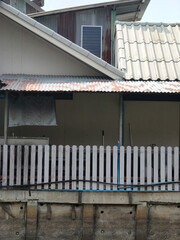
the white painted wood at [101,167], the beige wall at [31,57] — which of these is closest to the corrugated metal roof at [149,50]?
the beige wall at [31,57]

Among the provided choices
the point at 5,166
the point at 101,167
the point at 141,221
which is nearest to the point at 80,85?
the point at 101,167

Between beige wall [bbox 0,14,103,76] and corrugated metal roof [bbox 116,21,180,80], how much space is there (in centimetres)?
124

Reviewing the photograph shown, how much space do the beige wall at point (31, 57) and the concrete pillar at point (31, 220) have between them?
A: 413 centimetres

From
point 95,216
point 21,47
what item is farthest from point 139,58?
point 95,216

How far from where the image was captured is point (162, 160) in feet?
26.2

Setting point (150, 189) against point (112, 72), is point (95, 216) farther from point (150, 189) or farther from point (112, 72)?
point (112, 72)

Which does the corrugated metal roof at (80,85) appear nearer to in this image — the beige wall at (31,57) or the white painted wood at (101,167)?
the beige wall at (31,57)

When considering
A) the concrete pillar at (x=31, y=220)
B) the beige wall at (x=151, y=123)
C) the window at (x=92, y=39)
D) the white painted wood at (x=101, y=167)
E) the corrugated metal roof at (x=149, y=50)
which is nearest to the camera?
the concrete pillar at (x=31, y=220)

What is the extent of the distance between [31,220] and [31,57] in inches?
189

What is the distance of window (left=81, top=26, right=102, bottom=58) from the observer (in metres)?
13.2

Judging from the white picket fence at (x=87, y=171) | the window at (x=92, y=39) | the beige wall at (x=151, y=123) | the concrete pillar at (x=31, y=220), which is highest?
the window at (x=92, y=39)

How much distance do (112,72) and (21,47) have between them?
289cm

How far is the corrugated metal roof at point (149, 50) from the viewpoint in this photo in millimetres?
9883

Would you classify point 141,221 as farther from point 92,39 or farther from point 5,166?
point 92,39
